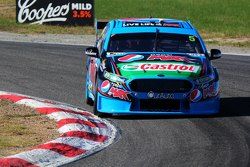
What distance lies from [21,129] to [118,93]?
192 centimetres

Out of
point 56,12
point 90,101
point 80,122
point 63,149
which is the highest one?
point 63,149

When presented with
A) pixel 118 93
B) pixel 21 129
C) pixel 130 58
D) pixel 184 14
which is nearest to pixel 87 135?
pixel 21 129

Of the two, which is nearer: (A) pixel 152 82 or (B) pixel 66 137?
(B) pixel 66 137

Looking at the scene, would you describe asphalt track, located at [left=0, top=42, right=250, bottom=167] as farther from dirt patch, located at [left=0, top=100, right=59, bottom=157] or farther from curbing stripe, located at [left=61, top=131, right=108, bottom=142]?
dirt patch, located at [left=0, top=100, right=59, bottom=157]

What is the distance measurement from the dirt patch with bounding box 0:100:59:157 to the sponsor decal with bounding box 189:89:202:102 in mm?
2158

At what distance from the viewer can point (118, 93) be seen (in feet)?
45.3

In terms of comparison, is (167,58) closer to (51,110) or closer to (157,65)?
(157,65)

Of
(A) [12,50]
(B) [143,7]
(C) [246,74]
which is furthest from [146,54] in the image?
(B) [143,7]

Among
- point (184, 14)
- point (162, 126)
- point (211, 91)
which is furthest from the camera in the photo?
point (184, 14)

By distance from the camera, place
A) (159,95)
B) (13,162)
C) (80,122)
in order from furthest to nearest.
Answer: (159,95) → (80,122) → (13,162)

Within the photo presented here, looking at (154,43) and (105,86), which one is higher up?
(154,43)

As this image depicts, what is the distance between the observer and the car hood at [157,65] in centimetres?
1384

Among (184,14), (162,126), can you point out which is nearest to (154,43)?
(162,126)

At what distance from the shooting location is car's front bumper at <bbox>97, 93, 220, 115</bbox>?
1376 cm
